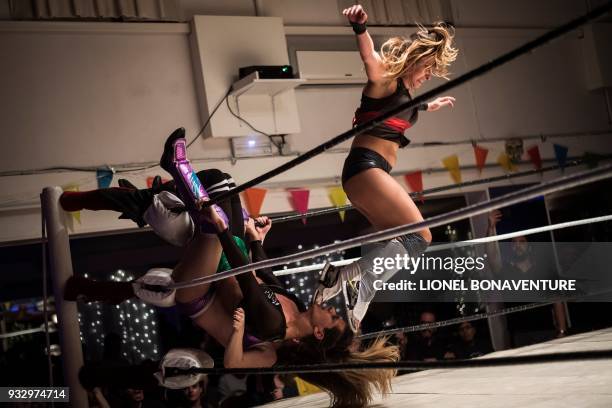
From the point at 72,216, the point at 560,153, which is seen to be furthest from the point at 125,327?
the point at 560,153

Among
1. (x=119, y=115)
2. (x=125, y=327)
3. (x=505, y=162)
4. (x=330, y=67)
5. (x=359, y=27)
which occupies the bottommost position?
(x=125, y=327)

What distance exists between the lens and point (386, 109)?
2.16m

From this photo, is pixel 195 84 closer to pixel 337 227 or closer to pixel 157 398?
pixel 157 398

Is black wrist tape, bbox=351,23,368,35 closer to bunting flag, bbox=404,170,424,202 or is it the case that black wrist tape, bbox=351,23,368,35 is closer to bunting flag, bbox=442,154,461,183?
bunting flag, bbox=404,170,424,202

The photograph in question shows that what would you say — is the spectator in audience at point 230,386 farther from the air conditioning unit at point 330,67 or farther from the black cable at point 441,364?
the black cable at point 441,364

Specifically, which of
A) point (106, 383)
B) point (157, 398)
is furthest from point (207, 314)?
point (157, 398)

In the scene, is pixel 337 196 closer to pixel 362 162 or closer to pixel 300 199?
pixel 300 199

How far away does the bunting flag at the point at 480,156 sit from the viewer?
218 inches

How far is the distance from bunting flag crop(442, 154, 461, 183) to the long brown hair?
3386 millimetres

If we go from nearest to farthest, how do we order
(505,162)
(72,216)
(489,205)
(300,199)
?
(489,205) < (72,216) < (300,199) < (505,162)

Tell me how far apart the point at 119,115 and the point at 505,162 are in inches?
119

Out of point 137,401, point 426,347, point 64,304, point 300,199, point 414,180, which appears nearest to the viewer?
point 64,304

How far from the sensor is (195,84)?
4727 millimetres

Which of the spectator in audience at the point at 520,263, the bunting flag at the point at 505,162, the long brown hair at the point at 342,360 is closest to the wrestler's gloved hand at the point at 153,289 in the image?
the long brown hair at the point at 342,360
